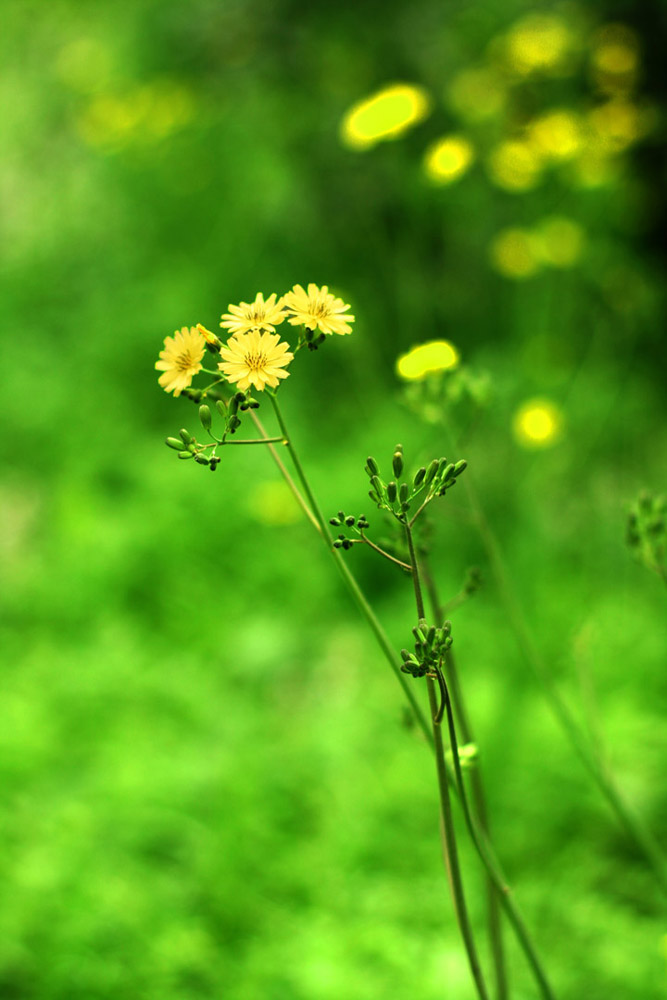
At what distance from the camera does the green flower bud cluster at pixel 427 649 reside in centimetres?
84

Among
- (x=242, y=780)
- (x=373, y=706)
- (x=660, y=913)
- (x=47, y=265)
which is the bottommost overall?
(x=660, y=913)

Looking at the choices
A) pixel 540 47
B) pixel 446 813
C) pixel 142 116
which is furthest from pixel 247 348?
pixel 142 116

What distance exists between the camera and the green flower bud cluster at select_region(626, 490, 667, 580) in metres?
1.15

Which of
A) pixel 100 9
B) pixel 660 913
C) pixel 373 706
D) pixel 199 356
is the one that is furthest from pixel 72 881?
pixel 100 9

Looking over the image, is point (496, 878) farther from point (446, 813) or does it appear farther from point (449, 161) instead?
point (449, 161)

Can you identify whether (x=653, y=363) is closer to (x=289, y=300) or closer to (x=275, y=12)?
(x=275, y=12)

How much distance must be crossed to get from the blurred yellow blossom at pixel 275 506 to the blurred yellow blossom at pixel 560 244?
3.61ft

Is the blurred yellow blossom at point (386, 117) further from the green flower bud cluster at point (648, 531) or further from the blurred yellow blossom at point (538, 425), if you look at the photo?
the green flower bud cluster at point (648, 531)

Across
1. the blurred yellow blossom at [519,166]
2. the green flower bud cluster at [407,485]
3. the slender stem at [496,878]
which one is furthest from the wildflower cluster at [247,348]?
the blurred yellow blossom at [519,166]

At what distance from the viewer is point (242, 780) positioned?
2057 mm

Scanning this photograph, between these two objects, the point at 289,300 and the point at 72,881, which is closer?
the point at 289,300

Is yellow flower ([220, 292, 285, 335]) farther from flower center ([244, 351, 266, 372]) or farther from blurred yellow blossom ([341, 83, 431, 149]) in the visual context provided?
blurred yellow blossom ([341, 83, 431, 149])

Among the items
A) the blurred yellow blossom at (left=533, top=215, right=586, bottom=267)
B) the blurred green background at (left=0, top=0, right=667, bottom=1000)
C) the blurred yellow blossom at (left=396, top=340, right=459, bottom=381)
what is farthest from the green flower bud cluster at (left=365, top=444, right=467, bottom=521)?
the blurred yellow blossom at (left=533, top=215, right=586, bottom=267)

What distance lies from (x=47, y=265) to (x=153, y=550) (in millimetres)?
2221
